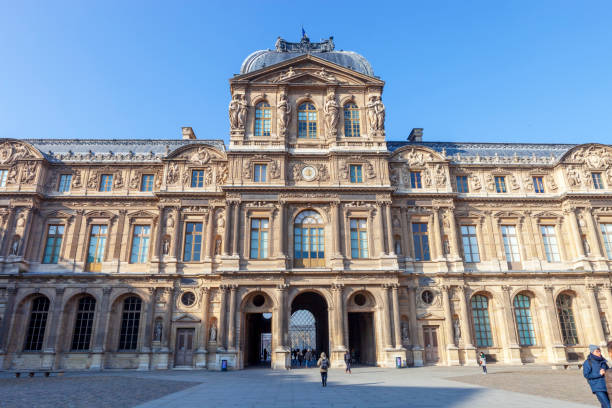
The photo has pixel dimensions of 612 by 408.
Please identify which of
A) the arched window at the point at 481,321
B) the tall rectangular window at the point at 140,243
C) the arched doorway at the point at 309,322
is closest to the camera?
the arched window at the point at 481,321

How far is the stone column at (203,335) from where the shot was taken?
28781mm

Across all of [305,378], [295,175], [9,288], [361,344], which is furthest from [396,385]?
[9,288]

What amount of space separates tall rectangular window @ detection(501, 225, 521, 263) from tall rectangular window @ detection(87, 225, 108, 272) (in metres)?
34.4

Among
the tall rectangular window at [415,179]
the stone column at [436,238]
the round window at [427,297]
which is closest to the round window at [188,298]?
the round window at [427,297]

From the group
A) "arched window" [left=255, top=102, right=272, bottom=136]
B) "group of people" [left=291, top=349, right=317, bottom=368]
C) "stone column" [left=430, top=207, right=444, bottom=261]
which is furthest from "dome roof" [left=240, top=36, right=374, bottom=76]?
"group of people" [left=291, top=349, right=317, bottom=368]

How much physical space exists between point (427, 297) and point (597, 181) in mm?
19677

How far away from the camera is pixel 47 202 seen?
1308 inches

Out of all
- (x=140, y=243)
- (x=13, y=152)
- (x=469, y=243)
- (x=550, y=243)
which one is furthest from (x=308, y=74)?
(x=13, y=152)

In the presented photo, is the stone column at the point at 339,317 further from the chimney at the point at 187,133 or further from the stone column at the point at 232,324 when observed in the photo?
the chimney at the point at 187,133

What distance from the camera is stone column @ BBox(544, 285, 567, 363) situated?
99.9 ft

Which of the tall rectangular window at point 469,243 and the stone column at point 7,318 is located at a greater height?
the tall rectangular window at point 469,243

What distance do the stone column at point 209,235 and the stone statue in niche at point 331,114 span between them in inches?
481

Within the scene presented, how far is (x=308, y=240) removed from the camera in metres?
31.3

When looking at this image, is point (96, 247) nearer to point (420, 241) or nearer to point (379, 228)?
point (379, 228)
